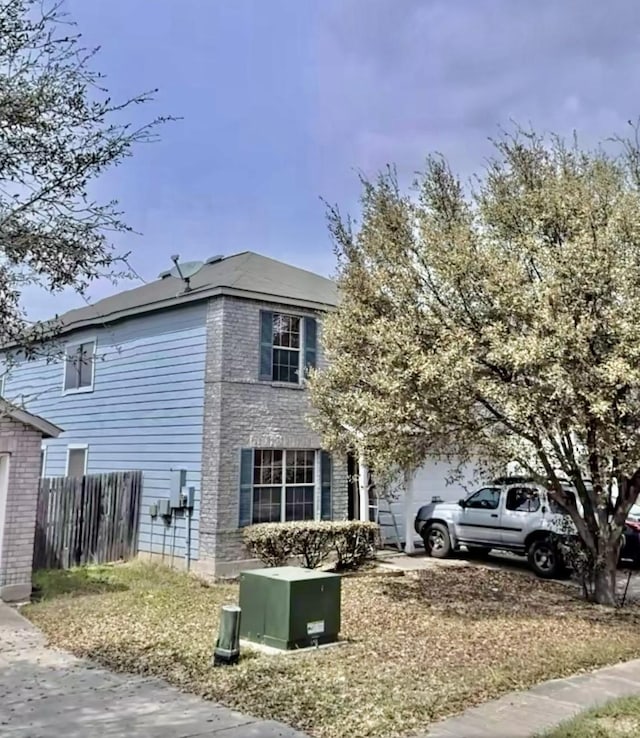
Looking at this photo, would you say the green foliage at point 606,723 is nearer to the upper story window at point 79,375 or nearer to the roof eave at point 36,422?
the roof eave at point 36,422

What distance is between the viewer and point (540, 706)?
19.5 ft

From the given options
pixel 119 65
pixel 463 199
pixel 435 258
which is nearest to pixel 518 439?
pixel 435 258

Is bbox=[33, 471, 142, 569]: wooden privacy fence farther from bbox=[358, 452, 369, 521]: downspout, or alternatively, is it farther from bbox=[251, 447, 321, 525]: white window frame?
bbox=[358, 452, 369, 521]: downspout

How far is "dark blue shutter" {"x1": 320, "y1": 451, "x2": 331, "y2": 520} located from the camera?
14266 mm

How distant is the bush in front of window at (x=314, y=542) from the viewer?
12.7 metres

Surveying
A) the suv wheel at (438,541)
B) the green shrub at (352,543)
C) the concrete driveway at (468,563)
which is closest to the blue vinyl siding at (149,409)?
the green shrub at (352,543)

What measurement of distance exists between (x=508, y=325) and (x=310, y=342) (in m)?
5.67

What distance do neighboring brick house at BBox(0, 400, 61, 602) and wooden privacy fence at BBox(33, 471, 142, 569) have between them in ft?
7.99

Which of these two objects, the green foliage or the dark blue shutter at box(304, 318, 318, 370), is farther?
the dark blue shutter at box(304, 318, 318, 370)

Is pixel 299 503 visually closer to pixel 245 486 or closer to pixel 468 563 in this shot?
pixel 245 486

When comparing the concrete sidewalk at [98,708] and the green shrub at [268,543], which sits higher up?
the green shrub at [268,543]

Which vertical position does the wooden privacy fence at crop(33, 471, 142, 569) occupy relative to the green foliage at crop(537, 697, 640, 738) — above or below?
above

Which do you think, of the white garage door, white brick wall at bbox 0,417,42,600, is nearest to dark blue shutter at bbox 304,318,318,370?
the white garage door

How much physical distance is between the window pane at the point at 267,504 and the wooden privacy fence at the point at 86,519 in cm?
272
